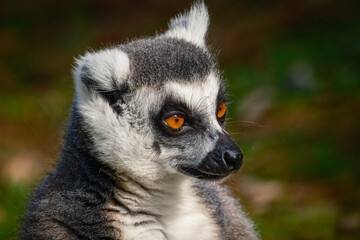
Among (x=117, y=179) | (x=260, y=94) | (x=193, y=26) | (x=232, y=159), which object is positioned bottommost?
(x=117, y=179)

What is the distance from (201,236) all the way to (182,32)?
1928 millimetres

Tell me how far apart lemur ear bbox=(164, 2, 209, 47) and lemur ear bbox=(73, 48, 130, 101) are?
3.10 feet

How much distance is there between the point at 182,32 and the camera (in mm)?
5891

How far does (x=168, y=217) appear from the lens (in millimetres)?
5145

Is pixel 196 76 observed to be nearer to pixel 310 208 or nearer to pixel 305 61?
pixel 310 208

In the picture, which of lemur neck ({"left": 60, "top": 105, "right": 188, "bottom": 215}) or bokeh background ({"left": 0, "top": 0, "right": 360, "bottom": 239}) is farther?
bokeh background ({"left": 0, "top": 0, "right": 360, "bottom": 239})

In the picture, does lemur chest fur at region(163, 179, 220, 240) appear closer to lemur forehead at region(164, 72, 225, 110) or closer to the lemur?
the lemur

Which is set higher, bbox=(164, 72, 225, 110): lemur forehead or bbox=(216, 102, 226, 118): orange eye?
bbox=(216, 102, 226, 118): orange eye

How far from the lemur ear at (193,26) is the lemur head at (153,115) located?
2.36 ft

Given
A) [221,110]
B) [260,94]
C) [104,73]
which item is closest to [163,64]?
[104,73]

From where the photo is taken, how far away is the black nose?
4789 millimetres

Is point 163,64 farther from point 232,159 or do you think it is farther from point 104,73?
point 232,159

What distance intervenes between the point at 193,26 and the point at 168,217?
190 cm

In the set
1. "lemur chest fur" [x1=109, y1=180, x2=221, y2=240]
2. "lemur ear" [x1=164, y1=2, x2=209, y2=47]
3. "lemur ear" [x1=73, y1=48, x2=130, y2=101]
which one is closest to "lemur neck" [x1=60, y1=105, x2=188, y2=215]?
"lemur chest fur" [x1=109, y1=180, x2=221, y2=240]
